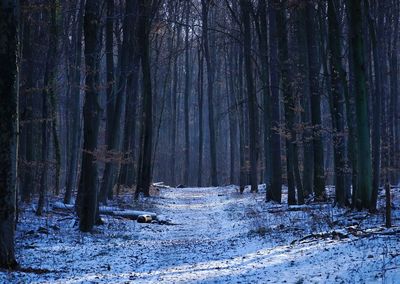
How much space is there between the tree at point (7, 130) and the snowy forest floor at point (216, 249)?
0.62 metres

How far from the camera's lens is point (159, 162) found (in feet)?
185

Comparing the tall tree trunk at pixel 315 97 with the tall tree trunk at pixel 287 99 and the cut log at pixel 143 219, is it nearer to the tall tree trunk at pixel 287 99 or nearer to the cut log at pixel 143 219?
the tall tree trunk at pixel 287 99

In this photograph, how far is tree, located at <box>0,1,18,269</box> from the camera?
793cm

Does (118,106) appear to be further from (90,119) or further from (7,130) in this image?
(7,130)

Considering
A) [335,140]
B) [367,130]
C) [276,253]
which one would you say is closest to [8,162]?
[276,253]

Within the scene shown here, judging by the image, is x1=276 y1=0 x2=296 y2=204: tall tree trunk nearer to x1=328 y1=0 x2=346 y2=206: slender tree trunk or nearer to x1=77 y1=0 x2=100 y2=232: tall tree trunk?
x1=328 y1=0 x2=346 y2=206: slender tree trunk

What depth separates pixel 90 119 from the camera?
13.0m

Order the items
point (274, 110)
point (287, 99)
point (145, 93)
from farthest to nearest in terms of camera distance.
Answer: point (145, 93)
point (274, 110)
point (287, 99)

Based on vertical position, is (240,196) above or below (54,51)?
below

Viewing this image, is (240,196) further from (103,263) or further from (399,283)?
(399,283)

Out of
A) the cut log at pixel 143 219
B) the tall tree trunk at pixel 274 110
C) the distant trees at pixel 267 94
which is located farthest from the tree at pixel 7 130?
the tall tree trunk at pixel 274 110

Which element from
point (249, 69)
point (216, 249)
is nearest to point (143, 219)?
point (216, 249)

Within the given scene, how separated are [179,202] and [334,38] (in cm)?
1271

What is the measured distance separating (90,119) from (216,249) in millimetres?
4903
